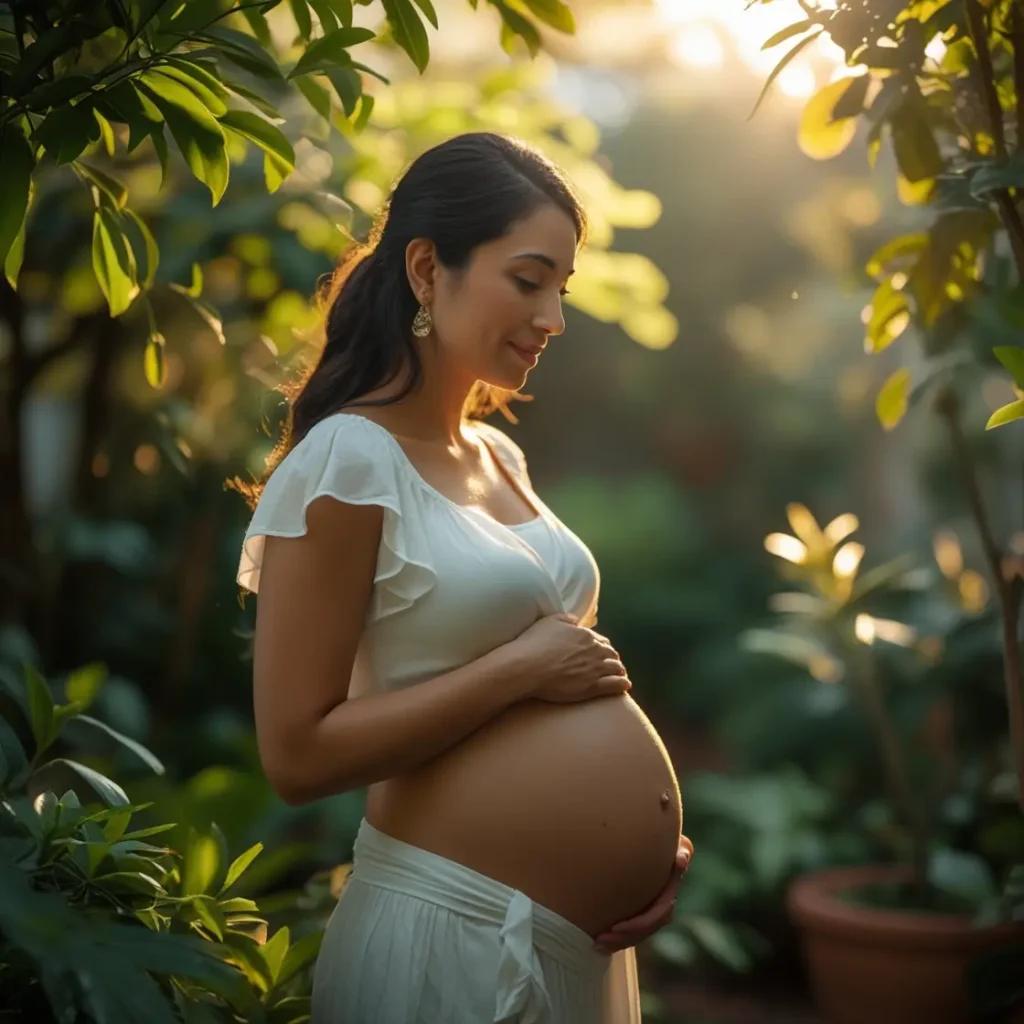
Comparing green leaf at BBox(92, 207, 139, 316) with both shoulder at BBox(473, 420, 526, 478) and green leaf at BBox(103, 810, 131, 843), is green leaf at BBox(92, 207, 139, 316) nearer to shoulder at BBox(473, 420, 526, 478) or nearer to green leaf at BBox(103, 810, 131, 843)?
shoulder at BBox(473, 420, 526, 478)

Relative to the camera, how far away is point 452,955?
1.43m

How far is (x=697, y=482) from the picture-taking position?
9.37 m

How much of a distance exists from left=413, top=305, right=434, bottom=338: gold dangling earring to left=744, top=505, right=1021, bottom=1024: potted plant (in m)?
1.71

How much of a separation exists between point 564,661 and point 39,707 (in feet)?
2.16

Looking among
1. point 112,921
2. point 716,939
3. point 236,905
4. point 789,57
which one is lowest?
point 716,939

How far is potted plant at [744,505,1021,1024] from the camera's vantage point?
2902mm

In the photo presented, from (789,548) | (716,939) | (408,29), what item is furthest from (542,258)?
(716,939)

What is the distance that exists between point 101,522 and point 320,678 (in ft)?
7.78

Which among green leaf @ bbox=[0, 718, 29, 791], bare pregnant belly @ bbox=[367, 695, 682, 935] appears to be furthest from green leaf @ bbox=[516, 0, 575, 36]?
green leaf @ bbox=[0, 718, 29, 791]

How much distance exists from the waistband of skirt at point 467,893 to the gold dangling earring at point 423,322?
612 millimetres

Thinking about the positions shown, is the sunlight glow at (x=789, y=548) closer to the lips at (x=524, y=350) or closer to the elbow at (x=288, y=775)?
the lips at (x=524, y=350)

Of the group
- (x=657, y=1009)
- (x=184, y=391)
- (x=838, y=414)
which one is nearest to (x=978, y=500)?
(x=657, y=1009)

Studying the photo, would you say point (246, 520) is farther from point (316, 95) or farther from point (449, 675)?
point (449, 675)

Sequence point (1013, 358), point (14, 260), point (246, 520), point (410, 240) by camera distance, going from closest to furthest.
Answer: point (1013, 358), point (14, 260), point (410, 240), point (246, 520)
